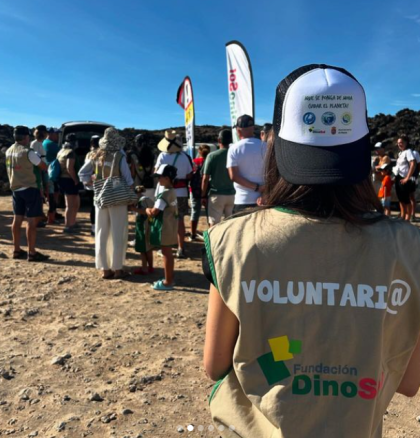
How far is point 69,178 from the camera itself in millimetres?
7785

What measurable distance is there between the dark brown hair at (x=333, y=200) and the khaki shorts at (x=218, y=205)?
520cm

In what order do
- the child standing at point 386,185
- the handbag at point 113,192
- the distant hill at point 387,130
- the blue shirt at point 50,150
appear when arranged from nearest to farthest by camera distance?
1. the handbag at point 113,192
2. the blue shirt at point 50,150
3. the child standing at point 386,185
4. the distant hill at point 387,130

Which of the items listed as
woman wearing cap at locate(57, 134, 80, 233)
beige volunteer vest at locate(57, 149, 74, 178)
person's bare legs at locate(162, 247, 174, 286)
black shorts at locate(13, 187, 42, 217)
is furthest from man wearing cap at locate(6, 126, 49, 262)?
person's bare legs at locate(162, 247, 174, 286)

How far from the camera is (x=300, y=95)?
1.01m

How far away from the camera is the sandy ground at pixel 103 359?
103 inches

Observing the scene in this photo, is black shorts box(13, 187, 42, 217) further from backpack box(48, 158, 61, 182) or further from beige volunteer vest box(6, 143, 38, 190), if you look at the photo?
backpack box(48, 158, 61, 182)

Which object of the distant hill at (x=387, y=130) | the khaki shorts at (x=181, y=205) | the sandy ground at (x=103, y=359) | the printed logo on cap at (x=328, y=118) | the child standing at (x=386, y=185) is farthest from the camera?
the distant hill at (x=387, y=130)

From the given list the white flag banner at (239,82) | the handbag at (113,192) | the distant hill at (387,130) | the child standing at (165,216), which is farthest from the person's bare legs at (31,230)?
the distant hill at (387,130)

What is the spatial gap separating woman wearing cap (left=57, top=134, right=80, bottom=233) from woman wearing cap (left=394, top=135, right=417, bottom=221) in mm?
6459

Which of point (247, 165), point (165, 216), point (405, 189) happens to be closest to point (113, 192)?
point (165, 216)

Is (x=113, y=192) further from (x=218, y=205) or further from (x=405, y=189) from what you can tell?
(x=405, y=189)

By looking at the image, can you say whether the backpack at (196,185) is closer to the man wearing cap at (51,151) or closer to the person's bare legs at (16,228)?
the person's bare legs at (16,228)

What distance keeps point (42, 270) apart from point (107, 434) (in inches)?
146

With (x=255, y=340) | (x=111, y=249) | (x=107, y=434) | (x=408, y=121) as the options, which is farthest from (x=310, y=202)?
(x=408, y=121)
